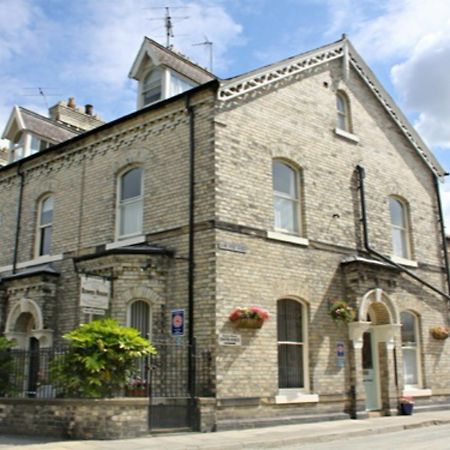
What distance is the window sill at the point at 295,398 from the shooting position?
14.9 metres

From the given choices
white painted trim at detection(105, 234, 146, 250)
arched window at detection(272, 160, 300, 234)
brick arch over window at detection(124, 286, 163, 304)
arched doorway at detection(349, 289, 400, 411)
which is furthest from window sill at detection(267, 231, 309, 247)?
white painted trim at detection(105, 234, 146, 250)

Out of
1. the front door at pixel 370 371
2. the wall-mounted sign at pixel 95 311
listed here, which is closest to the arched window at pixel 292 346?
the front door at pixel 370 371

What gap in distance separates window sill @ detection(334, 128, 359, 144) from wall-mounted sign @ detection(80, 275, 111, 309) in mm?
8919

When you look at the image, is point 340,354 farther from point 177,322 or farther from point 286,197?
point 177,322

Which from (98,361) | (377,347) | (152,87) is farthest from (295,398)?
(152,87)

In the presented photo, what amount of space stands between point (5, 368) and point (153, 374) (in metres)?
3.80

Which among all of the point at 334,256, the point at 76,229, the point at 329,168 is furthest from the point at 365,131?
the point at 76,229

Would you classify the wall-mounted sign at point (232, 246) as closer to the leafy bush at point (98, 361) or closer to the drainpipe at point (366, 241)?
the leafy bush at point (98, 361)

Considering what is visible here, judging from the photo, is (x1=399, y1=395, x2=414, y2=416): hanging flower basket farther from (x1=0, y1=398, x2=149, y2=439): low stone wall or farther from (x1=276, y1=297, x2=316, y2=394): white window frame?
(x1=0, y1=398, x2=149, y2=439): low stone wall

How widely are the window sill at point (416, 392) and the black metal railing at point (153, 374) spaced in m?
7.36

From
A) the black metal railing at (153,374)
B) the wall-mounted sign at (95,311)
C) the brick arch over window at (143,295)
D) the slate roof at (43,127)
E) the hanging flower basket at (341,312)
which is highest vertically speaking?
the slate roof at (43,127)

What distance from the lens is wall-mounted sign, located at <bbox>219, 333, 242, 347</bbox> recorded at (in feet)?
46.1

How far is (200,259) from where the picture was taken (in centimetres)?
1479

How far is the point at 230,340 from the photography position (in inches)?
559
